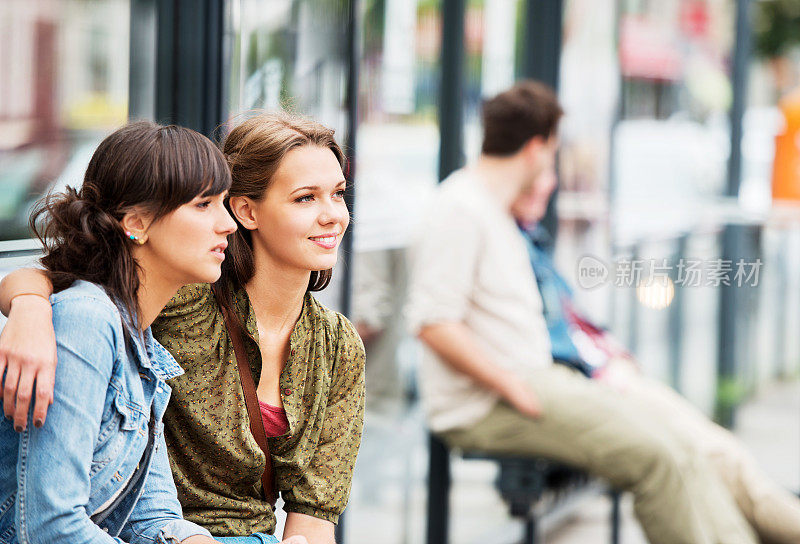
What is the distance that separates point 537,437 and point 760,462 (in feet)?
9.10

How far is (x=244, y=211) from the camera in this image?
1.64 meters

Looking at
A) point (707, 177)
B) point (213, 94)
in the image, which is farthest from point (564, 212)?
point (213, 94)

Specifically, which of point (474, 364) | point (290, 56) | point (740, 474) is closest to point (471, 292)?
point (474, 364)

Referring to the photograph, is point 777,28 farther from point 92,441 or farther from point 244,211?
point 92,441

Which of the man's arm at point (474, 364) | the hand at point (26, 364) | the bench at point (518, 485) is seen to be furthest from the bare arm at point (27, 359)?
the bench at point (518, 485)

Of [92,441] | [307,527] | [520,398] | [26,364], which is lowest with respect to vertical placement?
[520,398]

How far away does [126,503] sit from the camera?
147 cm

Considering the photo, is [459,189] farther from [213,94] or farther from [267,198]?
[267,198]

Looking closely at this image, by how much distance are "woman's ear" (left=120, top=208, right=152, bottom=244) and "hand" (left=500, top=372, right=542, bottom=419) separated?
5.93 feet

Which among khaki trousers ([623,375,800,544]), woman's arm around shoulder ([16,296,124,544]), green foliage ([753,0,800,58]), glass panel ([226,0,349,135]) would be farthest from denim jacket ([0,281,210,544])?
green foliage ([753,0,800,58])

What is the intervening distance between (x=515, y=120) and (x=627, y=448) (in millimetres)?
1054

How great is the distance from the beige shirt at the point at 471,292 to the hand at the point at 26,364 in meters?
1.82

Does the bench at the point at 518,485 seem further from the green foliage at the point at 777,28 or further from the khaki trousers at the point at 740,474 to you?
the green foliage at the point at 777,28

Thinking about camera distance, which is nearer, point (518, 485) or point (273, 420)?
point (273, 420)
